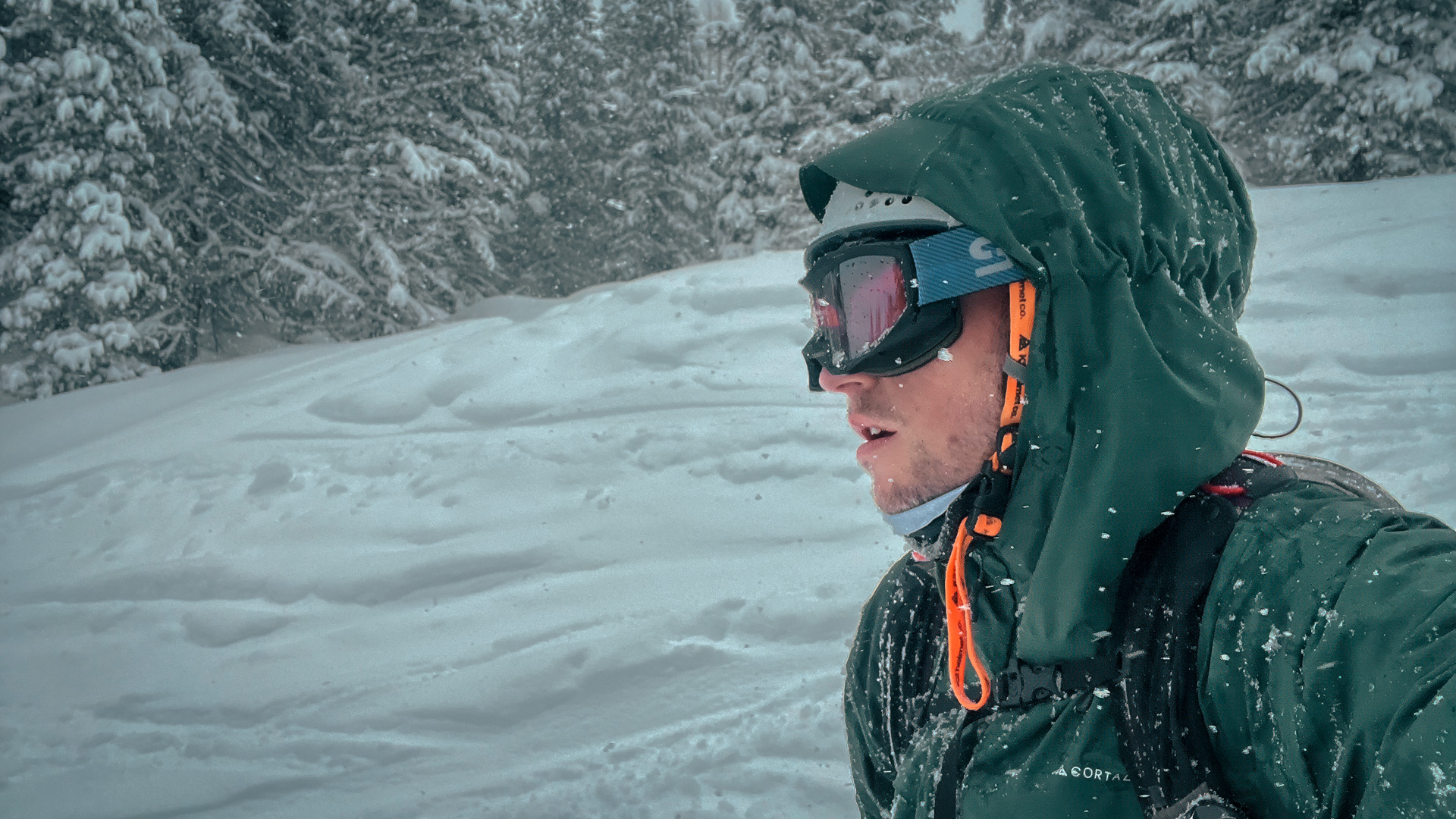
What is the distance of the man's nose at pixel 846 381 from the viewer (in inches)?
61.7

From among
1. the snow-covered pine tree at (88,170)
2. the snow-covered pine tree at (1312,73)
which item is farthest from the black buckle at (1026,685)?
the snow-covered pine tree at (88,170)

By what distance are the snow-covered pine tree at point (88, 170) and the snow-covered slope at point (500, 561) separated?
824 cm

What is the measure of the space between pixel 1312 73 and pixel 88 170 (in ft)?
81.3

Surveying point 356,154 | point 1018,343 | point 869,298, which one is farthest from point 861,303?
point 356,154

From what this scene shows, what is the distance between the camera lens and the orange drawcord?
1405mm

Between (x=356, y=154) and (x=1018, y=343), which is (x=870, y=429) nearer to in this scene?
(x=1018, y=343)

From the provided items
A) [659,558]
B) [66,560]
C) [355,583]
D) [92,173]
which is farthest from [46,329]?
[659,558]

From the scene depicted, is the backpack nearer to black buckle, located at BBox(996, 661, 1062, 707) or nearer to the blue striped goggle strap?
black buckle, located at BBox(996, 661, 1062, 707)

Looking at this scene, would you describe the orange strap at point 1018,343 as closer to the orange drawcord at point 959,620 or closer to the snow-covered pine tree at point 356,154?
the orange drawcord at point 959,620

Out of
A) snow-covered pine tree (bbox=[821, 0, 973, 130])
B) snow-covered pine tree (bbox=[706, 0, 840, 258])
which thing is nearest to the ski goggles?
snow-covered pine tree (bbox=[706, 0, 840, 258])

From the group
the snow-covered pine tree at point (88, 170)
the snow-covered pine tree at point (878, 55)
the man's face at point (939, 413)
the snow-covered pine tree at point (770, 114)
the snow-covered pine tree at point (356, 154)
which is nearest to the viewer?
the man's face at point (939, 413)

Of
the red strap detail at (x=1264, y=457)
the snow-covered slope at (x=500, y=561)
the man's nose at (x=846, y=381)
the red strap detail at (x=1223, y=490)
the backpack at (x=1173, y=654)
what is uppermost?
the man's nose at (x=846, y=381)

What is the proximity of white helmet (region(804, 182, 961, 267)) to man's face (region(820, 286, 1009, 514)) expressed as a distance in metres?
0.16

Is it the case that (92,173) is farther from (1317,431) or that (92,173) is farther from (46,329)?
(1317,431)
